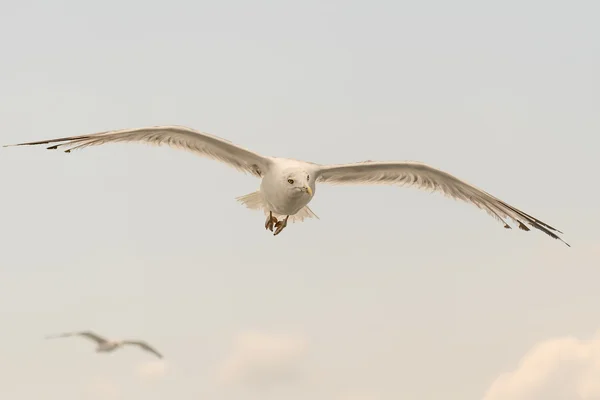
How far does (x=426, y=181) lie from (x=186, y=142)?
22.7 feet

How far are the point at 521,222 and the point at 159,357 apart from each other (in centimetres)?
1451

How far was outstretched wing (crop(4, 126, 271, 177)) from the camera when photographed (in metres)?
20.2

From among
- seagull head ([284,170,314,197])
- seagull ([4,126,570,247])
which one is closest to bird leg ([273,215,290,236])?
seagull ([4,126,570,247])

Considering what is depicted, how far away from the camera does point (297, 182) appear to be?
21141 mm

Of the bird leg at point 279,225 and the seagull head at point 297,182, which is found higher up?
the bird leg at point 279,225

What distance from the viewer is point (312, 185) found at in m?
22.1

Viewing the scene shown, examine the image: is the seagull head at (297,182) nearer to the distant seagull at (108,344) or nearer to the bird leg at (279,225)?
the bird leg at (279,225)

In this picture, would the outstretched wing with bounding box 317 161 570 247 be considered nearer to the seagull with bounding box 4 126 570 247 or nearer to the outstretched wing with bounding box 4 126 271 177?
the seagull with bounding box 4 126 570 247

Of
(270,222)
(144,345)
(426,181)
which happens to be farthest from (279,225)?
(144,345)

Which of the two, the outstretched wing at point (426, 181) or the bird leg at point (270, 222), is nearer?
the outstretched wing at point (426, 181)

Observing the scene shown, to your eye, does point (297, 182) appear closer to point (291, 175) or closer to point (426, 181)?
point (291, 175)

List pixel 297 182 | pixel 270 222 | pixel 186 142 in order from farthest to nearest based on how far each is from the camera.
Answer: pixel 270 222, pixel 186 142, pixel 297 182

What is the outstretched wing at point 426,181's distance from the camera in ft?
75.7

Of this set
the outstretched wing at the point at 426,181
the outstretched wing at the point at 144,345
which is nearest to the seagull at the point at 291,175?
the outstretched wing at the point at 426,181
